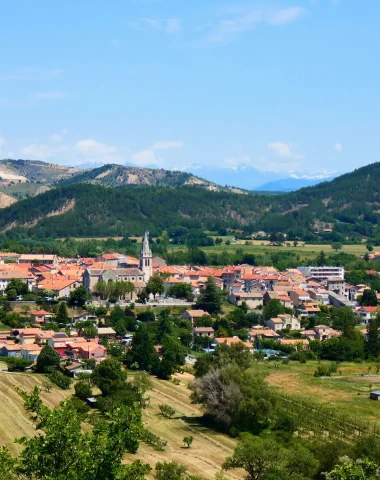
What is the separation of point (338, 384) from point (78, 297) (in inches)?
915

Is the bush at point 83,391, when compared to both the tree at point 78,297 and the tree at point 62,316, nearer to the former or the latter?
the tree at point 62,316

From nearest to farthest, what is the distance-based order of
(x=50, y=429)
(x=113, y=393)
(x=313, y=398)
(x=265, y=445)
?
(x=50, y=429)
(x=265, y=445)
(x=113, y=393)
(x=313, y=398)

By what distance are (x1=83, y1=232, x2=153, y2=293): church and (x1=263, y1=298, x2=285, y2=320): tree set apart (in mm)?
10708

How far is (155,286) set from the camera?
6481 centimetres

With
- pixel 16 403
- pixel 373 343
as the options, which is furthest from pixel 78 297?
pixel 16 403

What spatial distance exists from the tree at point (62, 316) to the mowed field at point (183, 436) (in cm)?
1466

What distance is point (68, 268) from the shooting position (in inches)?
2916

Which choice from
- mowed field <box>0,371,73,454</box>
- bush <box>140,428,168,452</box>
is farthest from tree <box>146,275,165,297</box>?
bush <box>140,428,168,452</box>

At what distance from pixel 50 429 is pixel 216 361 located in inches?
874

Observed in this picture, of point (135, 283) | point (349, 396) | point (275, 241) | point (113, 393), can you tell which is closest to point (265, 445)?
point (113, 393)

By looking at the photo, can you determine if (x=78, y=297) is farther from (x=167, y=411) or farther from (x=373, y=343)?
(x=167, y=411)

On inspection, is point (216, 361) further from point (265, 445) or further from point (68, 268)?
point (68, 268)

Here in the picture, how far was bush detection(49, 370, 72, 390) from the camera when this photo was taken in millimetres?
40750

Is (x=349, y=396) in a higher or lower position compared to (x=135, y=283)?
lower
